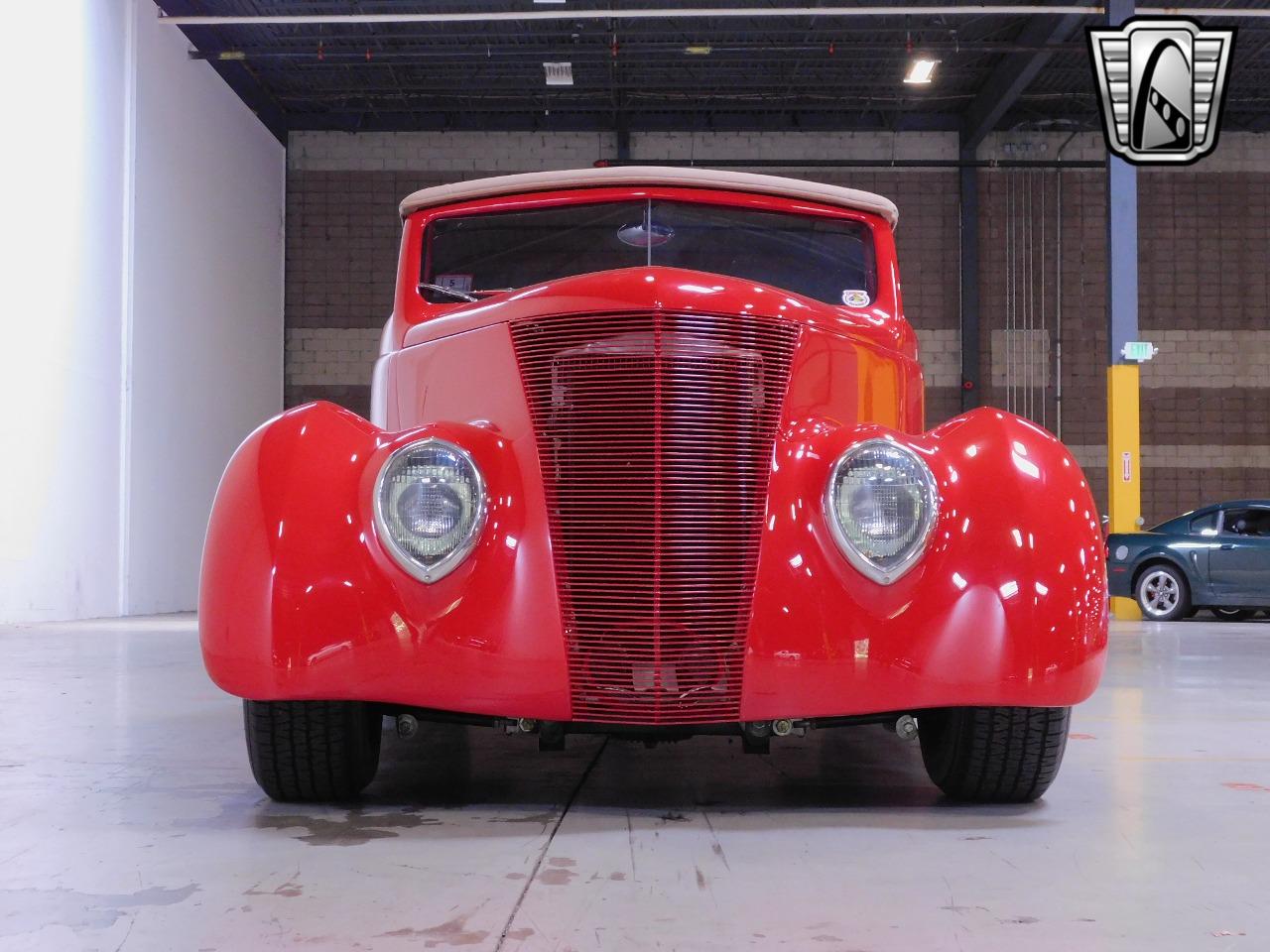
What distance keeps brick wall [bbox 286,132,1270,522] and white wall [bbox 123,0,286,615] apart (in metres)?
1.04

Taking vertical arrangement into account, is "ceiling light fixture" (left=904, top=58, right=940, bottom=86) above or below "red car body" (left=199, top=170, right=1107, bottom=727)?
above

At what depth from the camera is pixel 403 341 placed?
12.5 ft

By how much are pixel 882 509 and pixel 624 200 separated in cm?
161

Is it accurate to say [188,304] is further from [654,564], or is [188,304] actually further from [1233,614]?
[654,564]

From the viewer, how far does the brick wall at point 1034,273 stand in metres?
17.3

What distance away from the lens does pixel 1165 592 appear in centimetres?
1245

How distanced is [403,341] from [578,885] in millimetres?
2114

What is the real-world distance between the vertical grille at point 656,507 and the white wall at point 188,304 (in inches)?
428

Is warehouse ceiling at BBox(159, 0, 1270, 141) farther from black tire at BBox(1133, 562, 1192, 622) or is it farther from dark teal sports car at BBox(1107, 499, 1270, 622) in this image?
black tire at BBox(1133, 562, 1192, 622)

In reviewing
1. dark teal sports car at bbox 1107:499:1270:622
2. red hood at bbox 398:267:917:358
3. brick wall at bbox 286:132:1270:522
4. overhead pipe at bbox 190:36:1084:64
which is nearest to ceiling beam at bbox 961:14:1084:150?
overhead pipe at bbox 190:36:1084:64

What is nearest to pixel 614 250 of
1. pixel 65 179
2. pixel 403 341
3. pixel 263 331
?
pixel 403 341

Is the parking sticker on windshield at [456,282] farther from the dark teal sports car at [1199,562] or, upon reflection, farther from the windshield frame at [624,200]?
the dark teal sports car at [1199,562]

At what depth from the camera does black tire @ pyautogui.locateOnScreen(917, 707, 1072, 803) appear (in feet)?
9.20

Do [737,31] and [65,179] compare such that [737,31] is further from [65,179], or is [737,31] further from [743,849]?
[743,849]
